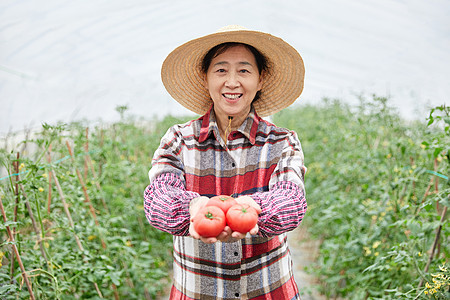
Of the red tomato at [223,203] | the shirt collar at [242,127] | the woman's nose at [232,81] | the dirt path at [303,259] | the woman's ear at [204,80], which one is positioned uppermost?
the woman's ear at [204,80]

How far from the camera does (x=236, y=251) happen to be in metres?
1.30

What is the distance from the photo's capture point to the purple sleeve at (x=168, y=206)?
1.18 m

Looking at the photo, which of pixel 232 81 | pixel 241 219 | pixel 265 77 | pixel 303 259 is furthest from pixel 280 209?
pixel 303 259

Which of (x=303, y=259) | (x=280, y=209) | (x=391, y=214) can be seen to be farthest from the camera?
(x=303, y=259)

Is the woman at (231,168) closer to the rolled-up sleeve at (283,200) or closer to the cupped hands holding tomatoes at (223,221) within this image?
the rolled-up sleeve at (283,200)

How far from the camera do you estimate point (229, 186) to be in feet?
4.53

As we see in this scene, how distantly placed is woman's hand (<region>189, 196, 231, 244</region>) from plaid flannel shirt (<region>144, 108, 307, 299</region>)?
0.17 ft

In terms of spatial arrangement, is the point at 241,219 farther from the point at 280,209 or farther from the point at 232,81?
the point at 232,81

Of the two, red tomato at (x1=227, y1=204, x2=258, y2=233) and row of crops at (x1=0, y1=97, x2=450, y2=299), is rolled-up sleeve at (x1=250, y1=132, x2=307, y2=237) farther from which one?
row of crops at (x1=0, y1=97, x2=450, y2=299)

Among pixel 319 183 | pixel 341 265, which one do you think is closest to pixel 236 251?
pixel 341 265

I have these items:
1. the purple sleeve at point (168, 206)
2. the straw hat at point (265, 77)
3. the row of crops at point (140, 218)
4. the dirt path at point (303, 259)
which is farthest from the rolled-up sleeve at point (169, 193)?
the dirt path at point (303, 259)

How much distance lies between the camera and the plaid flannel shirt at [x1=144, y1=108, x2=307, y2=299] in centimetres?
128

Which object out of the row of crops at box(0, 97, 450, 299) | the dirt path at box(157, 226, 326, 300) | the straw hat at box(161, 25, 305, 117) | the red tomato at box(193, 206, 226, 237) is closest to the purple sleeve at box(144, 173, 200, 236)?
the red tomato at box(193, 206, 226, 237)

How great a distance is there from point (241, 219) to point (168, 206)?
26 cm
